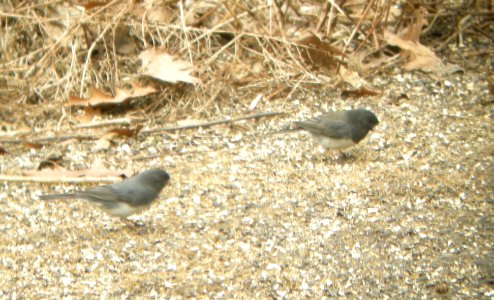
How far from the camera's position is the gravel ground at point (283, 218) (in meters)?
4.37

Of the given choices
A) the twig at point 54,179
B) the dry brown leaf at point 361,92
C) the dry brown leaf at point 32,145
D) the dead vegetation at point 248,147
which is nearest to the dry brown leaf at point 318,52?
the dead vegetation at point 248,147

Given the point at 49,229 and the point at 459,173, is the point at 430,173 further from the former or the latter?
the point at 49,229

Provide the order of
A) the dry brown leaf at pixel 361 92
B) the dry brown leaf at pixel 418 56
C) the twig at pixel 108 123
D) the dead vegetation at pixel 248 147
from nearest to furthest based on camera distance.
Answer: the dead vegetation at pixel 248 147, the twig at pixel 108 123, the dry brown leaf at pixel 361 92, the dry brown leaf at pixel 418 56

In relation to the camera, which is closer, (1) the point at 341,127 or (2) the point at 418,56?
(1) the point at 341,127

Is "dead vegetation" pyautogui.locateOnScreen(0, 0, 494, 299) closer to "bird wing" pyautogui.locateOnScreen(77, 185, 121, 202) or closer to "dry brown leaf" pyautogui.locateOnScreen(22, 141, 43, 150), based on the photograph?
"dry brown leaf" pyautogui.locateOnScreen(22, 141, 43, 150)

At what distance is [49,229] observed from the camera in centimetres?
Answer: 504

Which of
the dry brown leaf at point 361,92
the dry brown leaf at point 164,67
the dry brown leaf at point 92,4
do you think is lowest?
the dry brown leaf at point 361,92

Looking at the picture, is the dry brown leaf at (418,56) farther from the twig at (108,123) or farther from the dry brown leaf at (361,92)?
the twig at (108,123)

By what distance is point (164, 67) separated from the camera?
6.60 m

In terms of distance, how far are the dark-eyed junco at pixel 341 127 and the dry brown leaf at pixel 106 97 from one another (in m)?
1.30

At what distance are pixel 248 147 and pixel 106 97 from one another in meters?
1.17

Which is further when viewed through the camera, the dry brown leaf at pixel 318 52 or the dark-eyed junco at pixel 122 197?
the dry brown leaf at pixel 318 52

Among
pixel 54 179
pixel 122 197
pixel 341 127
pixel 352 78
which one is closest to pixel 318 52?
pixel 352 78

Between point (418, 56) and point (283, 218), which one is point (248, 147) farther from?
point (418, 56)
